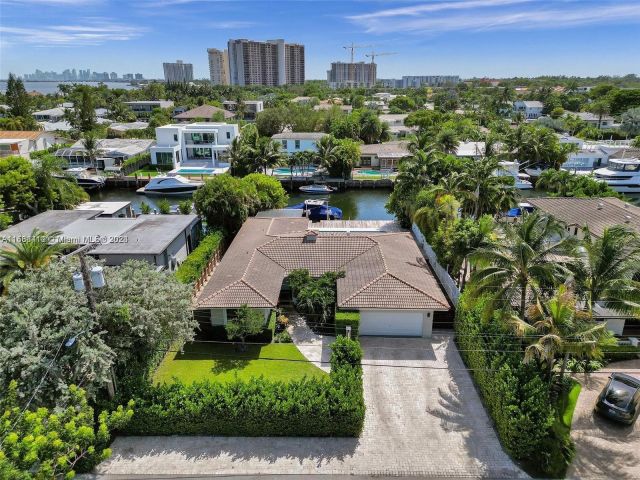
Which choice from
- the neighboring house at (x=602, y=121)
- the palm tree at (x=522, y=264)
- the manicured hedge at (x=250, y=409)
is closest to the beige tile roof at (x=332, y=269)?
the palm tree at (x=522, y=264)

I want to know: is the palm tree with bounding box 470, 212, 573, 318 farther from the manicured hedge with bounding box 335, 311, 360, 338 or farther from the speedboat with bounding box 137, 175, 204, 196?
the speedboat with bounding box 137, 175, 204, 196

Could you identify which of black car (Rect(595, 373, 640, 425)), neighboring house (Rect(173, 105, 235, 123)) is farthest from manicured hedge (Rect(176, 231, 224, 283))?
neighboring house (Rect(173, 105, 235, 123))

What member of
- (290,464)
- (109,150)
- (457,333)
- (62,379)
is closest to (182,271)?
(62,379)

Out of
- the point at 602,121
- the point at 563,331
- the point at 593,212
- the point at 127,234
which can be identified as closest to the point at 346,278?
the point at 563,331

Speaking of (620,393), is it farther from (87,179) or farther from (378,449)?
(87,179)

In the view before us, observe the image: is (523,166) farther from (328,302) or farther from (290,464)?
(290,464)

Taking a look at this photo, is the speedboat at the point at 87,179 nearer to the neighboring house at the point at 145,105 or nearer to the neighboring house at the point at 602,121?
the neighboring house at the point at 145,105
